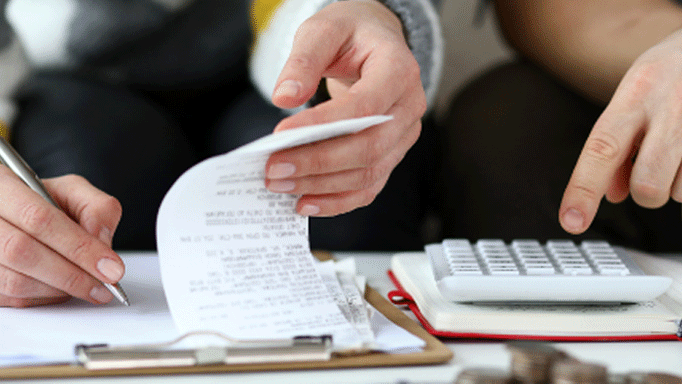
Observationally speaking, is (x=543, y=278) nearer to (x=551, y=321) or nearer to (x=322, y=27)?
(x=551, y=321)

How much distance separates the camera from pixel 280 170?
379 millimetres

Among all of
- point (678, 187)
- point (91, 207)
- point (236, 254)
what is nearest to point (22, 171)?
point (91, 207)

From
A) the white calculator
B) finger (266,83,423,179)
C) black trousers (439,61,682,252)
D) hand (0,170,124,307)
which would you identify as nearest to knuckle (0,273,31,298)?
hand (0,170,124,307)

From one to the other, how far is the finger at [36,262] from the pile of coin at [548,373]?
0.99 feet

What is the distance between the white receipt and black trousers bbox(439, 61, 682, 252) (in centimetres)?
58

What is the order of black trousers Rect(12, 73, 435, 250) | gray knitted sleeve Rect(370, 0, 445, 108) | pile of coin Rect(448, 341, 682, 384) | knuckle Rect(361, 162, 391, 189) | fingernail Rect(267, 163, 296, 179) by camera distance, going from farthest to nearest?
black trousers Rect(12, 73, 435, 250) → gray knitted sleeve Rect(370, 0, 445, 108) → knuckle Rect(361, 162, 391, 189) → fingernail Rect(267, 163, 296, 179) → pile of coin Rect(448, 341, 682, 384)

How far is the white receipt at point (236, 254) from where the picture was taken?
14.2 inches

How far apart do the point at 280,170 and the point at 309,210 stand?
0.17 feet

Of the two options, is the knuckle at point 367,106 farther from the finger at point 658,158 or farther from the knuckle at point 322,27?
the finger at point 658,158

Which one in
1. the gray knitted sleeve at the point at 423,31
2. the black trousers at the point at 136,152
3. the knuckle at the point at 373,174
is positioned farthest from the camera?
the black trousers at the point at 136,152

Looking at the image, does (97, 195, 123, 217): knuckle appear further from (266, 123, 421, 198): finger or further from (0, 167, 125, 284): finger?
(266, 123, 421, 198): finger

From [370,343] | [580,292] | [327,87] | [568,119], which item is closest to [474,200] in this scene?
[568,119]

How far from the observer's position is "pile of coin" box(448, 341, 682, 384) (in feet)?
0.91

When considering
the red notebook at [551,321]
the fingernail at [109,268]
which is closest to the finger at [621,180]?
the red notebook at [551,321]
